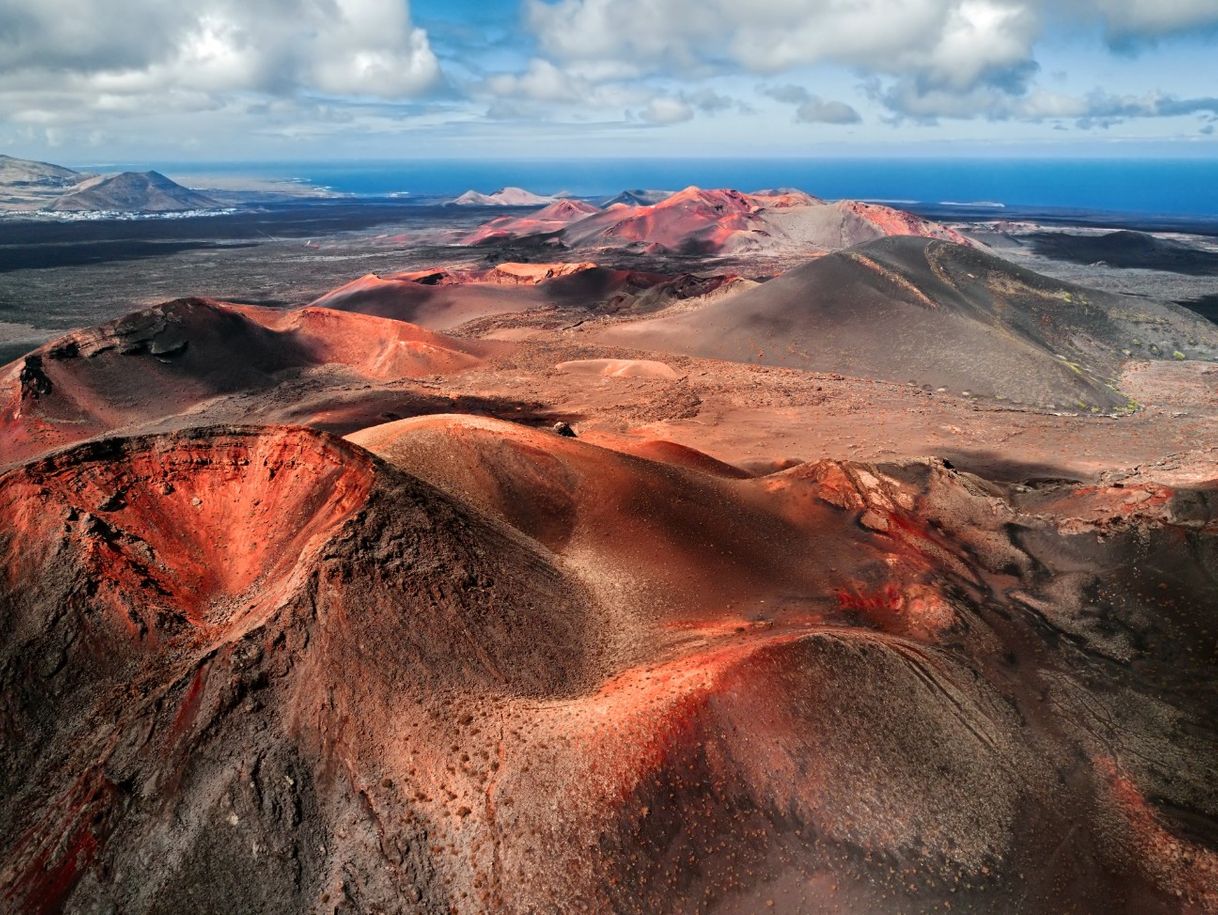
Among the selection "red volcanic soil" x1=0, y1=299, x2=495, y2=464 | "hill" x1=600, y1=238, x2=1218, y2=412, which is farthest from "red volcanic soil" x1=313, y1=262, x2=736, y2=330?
"red volcanic soil" x1=0, y1=299, x2=495, y2=464

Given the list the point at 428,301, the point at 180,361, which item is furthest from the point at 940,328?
the point at 180,361

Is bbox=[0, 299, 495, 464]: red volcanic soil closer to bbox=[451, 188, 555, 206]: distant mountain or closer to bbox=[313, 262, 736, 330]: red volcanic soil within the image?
bbox=[313, 262, 736, 330]: red volcanic soil

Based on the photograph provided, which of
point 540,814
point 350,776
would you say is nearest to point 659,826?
point 540,814

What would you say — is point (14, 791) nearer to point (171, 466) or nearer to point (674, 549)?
point (171, 466)

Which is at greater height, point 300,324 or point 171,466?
point 171,466

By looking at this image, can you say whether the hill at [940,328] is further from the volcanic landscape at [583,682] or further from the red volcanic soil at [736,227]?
the red volcanic soil at [736,227]

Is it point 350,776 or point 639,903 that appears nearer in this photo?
point 639,903
